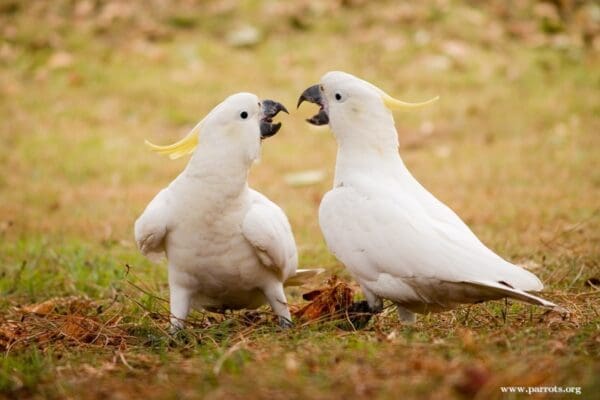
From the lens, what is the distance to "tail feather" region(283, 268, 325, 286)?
13.1 feet

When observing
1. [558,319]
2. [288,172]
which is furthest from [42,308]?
[288,172]

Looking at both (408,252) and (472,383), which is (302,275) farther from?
(472,383)

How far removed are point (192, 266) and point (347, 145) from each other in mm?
859

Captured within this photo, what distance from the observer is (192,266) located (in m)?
3.48

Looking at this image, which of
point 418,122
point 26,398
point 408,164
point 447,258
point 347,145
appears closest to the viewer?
point 26,398

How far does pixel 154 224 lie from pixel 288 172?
4512mm

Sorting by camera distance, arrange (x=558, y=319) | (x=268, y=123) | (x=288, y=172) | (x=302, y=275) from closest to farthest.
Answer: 1. (x=558, y=319)
2. (x=268, y=123)
3. (x=302, y=275)
4. (x=288, y=172)

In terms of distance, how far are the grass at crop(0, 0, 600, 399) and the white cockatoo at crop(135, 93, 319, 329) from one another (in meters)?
0.23

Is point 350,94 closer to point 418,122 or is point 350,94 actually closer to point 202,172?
point 202,172

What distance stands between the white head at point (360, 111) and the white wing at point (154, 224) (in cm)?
83

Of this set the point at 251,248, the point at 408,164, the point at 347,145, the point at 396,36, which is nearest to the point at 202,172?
the point at 251,248

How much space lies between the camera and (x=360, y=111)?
11.9 feet

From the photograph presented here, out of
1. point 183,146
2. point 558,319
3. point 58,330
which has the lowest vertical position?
point 558,319

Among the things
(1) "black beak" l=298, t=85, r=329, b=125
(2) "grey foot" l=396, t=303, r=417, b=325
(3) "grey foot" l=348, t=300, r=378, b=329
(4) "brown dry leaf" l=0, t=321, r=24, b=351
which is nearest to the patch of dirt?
(4) "brown dry leaf" l=0, t=321, r=24, b=351
